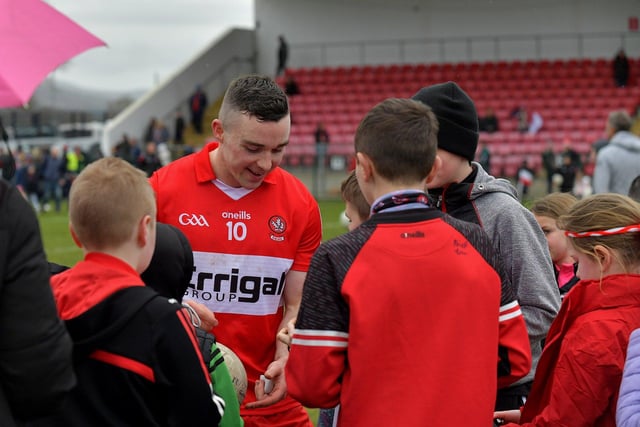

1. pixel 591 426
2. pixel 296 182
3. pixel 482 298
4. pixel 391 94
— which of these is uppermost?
pixel 391 94

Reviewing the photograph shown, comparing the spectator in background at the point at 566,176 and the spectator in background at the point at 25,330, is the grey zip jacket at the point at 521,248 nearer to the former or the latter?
the spectator in background at the point at 25,330

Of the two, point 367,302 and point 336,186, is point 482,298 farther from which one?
point 336,186

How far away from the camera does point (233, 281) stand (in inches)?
137

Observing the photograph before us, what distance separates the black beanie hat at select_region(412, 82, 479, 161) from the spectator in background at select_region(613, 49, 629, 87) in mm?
27954

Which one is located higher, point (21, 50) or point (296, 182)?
point (21, 50)

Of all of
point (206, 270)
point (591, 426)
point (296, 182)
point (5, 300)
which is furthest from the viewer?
point (296, 182)

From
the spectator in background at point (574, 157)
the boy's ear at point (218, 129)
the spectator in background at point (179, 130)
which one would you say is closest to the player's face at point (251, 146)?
the boy's ear at point (218, 129)

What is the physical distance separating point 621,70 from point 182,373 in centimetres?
2930

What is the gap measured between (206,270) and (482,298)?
1286 millimetres

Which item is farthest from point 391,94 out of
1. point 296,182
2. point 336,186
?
point 296,182

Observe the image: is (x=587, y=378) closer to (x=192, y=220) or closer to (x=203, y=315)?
(x=203, y=315)

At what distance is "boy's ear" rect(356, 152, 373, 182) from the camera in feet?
8.57

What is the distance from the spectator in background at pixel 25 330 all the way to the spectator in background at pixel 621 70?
29475 millimetres

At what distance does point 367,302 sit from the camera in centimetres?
248
